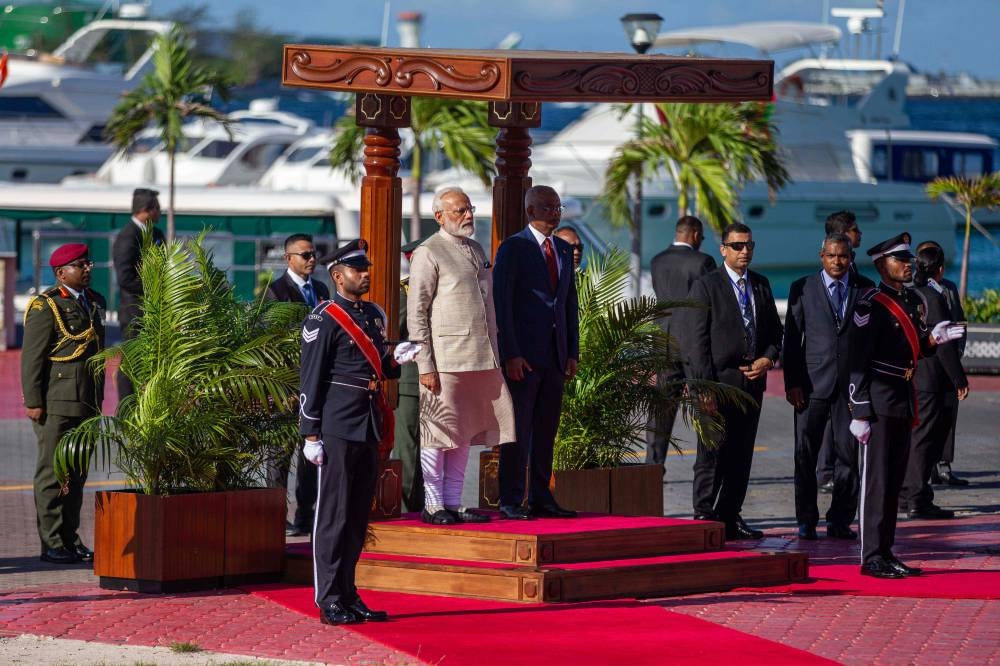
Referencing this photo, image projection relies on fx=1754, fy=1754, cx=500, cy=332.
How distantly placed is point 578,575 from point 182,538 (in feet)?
6.65

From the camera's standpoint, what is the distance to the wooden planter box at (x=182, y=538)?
889 centimetres

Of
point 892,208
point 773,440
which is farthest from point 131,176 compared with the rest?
point 773,440

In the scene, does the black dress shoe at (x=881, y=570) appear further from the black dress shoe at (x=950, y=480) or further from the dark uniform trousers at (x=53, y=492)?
the dark uniform trousers at (x=53, y=492)

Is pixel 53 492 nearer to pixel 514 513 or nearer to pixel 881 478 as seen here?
pixel 514 513

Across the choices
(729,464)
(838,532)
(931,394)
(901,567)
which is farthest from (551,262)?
(931,394)

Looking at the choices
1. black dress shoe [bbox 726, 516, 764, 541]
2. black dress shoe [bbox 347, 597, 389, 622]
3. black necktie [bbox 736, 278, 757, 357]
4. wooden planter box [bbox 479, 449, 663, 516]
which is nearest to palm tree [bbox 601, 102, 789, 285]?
black necktie [bbox 736, 278, 757, 357]

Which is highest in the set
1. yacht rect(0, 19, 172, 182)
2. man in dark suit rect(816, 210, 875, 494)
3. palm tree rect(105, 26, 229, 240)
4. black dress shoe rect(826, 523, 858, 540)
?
yacht rect(0, 19, 172, 182)

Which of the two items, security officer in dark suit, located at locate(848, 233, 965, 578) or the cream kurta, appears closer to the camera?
the cream kurta

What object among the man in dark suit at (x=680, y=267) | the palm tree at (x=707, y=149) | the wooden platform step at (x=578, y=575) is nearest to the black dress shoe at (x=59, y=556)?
the wooden platform step at (x=578, y=575)

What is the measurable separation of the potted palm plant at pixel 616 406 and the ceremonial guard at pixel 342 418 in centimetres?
220

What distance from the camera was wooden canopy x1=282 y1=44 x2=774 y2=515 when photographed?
9.11 meters

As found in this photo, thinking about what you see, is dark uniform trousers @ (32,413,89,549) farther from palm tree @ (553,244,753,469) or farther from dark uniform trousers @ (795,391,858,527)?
dark uniform trousers @ (795,391,858,527)

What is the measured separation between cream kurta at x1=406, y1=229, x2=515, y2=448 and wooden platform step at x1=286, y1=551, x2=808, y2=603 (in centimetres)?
70

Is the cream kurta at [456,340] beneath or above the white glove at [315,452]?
above
